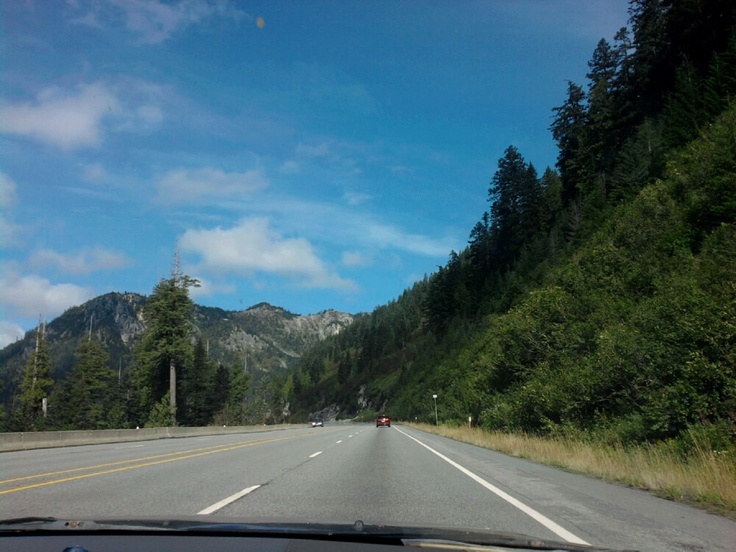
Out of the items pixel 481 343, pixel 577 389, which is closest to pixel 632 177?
pixel 481 343

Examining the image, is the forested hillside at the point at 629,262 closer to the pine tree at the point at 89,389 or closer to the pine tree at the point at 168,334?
the pine tree at the point at 168,334

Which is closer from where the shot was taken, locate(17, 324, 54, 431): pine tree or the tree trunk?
the tree trunk

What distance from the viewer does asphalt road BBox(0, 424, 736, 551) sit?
7.00m

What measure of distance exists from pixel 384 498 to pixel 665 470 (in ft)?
19.3

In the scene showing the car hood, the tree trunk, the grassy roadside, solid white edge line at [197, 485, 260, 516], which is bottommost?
the grassy roadside

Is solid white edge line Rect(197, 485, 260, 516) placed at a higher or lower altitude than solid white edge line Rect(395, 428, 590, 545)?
higher

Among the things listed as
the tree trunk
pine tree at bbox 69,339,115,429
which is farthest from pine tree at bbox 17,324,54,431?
the tree trunk

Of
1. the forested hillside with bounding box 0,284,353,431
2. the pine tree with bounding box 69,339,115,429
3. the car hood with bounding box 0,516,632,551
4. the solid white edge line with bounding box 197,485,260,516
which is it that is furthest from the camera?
the pine tree with bounding box 69,339,115,429

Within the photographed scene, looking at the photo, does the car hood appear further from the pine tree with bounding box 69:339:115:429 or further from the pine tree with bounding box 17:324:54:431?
the pine tree with bounding box 69:339:115:429

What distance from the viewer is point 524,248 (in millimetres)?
79375

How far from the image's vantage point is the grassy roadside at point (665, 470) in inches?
354

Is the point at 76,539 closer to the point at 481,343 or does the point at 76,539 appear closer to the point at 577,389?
the point at 577,389

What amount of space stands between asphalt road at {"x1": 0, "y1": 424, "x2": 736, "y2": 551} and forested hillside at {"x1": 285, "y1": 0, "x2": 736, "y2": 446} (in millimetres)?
5111

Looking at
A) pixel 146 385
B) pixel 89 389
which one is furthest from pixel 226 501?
pixel 89 389
